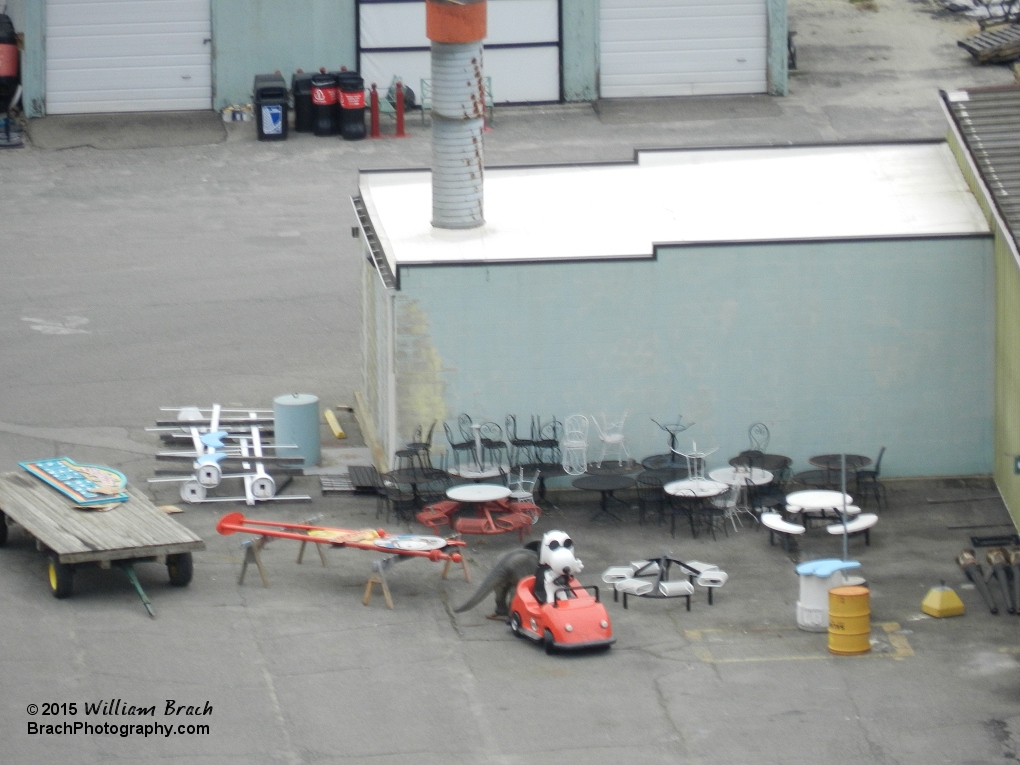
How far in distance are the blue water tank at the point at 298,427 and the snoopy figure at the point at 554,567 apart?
5.80 metres

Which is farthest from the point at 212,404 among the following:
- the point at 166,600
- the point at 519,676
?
the point at 519,676

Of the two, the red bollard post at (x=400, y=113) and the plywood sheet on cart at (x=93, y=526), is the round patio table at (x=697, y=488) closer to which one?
the plywood sheet on cart at (x=93, y=526)

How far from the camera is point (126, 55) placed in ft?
123

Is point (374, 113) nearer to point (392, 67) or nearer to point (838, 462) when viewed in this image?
point (392, 67)

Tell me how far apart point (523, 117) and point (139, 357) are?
15415mm

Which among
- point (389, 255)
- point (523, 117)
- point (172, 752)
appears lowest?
point (172, 752)

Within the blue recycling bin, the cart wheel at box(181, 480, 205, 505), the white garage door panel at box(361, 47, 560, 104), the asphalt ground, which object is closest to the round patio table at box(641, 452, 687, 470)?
the asphalt ground

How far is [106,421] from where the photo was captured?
878 inches

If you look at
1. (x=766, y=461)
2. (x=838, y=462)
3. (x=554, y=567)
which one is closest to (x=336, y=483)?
(x=766, y=461)

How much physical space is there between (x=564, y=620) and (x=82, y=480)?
5.73 meters

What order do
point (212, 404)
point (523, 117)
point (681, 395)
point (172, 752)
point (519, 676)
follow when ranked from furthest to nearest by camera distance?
point (523, 117), point (212, 404), point (681, 395), point (519, 676), point (172, 752)

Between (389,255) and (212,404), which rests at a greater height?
(389,255)

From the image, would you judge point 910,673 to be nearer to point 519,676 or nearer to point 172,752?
point 519,676

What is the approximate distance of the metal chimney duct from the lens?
20.5 meters
